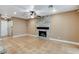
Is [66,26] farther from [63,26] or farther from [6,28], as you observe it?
[6,28]

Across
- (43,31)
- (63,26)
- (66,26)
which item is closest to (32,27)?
(43,31)

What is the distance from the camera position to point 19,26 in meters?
2.58

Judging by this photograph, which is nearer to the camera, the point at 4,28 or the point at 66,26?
the point at 4,28

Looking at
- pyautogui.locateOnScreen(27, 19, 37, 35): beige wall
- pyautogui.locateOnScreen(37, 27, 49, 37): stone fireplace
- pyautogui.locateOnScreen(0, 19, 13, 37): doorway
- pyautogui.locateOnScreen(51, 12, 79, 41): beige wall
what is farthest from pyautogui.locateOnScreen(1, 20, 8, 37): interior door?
pyautogui.locateOnScreen(51, 12, 79, 41): beige wall

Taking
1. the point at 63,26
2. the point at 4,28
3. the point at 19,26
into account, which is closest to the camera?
the point at 4,28

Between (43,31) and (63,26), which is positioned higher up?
(63,26)

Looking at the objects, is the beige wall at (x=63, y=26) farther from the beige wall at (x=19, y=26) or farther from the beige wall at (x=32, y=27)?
the beige wall at (x=19, y=26)

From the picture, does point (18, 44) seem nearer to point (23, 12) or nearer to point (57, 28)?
point (23, 12)

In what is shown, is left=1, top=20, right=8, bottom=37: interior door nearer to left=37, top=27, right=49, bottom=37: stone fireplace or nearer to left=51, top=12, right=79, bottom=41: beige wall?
left=37, top=27, right=49, bottom=37: stone fireplace

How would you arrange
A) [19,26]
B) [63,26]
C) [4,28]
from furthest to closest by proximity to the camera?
[63,26] → [19,26] → [4,28]

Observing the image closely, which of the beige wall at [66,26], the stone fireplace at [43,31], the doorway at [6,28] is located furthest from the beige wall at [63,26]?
the doorway at [6,28]

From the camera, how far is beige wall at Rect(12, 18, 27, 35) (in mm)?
2487
